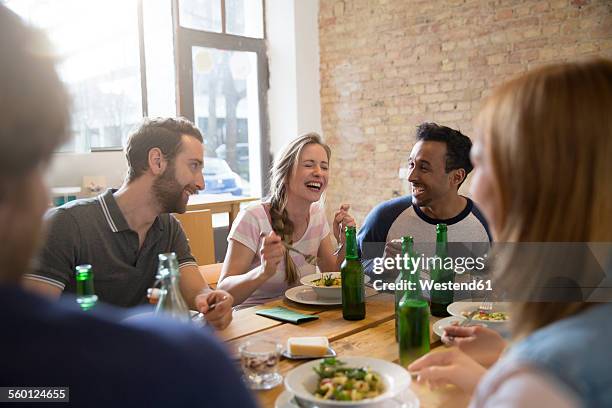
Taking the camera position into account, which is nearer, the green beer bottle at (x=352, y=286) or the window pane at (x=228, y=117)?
the green beer bottle at (x=352, y=286)

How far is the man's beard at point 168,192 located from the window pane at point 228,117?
9.63 feet

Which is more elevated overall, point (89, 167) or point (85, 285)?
point (89, 167)

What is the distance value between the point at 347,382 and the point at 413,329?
0.94 ft

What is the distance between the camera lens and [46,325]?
17.8 inches

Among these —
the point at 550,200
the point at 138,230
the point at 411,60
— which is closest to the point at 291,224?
the point at 138,230

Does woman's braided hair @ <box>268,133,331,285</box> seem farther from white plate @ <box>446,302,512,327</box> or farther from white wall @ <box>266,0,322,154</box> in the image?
white wall @ <box>266,0,322,154</box>

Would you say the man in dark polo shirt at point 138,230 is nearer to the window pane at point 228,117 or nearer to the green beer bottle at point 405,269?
the green beer bottle at point 405,269

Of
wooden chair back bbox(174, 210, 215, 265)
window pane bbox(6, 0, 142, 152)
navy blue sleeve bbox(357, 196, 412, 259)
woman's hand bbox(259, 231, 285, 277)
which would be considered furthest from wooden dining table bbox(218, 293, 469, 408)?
window pane bbox(6, 0, 142, 152)

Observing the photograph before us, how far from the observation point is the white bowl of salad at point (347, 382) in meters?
1.03

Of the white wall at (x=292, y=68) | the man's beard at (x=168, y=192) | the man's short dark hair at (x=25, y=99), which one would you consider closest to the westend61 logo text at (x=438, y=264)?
the man's beard at (x=168, y=192)

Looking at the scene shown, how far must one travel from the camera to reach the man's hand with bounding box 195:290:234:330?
161 centimetres

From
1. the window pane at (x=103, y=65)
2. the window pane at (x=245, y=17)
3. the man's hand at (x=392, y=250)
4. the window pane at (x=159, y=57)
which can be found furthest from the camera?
the window pane at (x=245, y=17)

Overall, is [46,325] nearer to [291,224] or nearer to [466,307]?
[466,307]

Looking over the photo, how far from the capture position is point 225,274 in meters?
2.21
